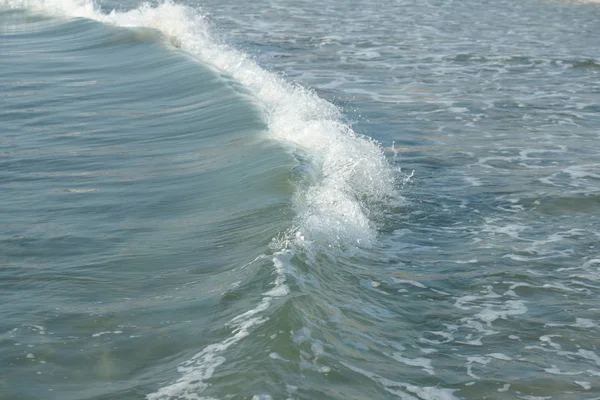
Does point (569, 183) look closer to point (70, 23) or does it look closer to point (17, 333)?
point (17, 333)

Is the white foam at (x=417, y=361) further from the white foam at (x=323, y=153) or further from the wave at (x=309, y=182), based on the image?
the white foam at (x=323, y=153)

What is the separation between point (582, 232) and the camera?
355 inches

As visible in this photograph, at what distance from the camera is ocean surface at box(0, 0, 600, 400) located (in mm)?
5820

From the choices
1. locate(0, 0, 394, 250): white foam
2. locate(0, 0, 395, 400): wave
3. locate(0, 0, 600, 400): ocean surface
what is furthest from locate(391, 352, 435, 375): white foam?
locate(0, 0, 394, 250): white foam

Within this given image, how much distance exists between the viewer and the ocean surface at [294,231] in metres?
5.82

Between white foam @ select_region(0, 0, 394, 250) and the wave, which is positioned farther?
white foam @ select_region(0, 0, 394, 250)

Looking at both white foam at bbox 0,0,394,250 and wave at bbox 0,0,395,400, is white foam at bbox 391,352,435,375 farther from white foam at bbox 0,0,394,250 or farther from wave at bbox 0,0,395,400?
white foam at bbox 0,0,394,250

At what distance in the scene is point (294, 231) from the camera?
7.91 meters

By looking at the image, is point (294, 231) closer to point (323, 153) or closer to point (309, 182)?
point (309, 182)

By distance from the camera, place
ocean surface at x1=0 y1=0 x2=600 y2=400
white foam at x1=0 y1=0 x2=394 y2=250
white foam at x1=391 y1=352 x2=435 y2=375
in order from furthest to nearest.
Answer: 1. white foam at x1=0 y1=0 x2=394 y2=250
2. white foam at x1=391 y1=352 x2=435 y2=375
3. ocean surface at x1=0 y1=0 x2=600 y2=400

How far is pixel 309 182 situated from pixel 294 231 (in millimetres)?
1881

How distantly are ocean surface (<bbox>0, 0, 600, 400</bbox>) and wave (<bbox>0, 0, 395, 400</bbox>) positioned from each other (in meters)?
0.03

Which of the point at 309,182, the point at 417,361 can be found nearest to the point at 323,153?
the point at 309,182

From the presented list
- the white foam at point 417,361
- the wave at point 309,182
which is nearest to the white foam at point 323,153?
the wave at point 309,182
